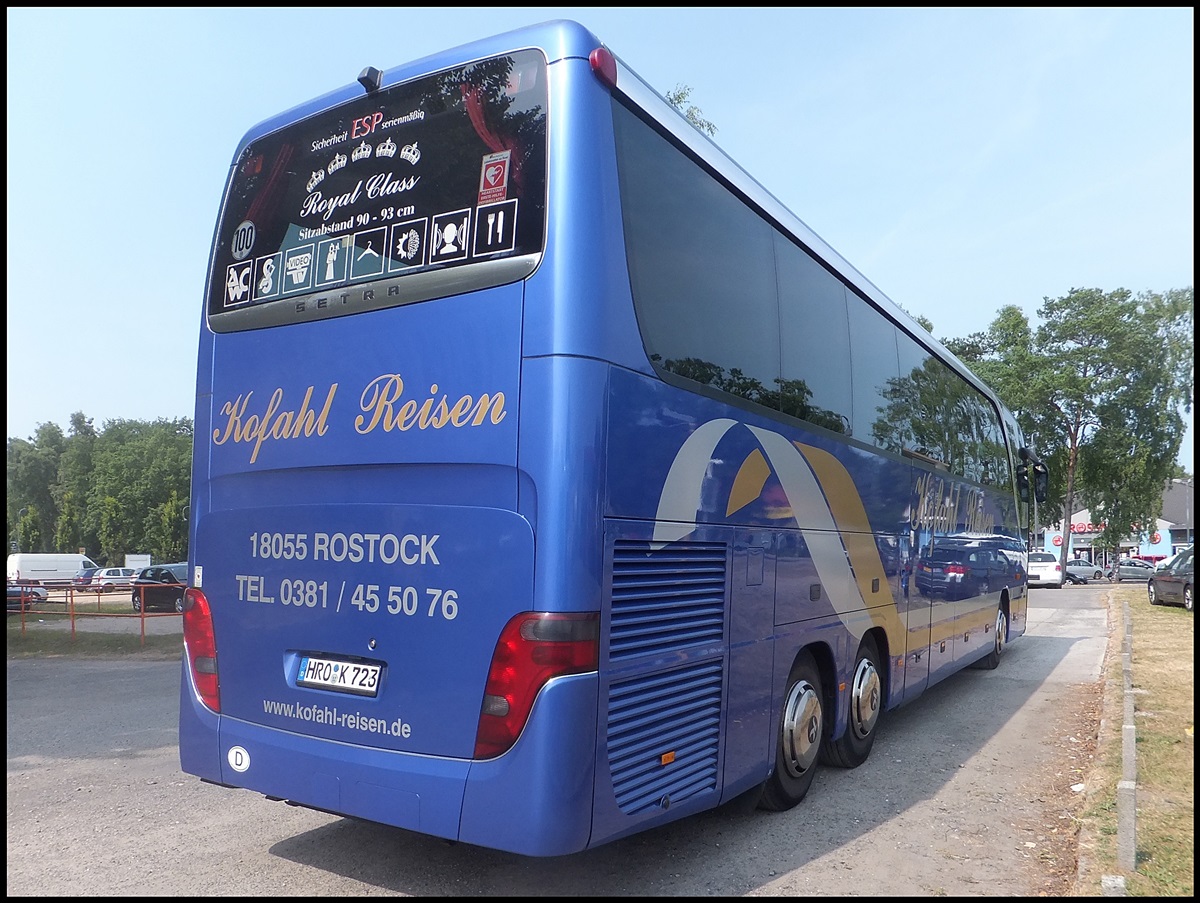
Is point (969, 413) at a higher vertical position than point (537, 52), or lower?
lower

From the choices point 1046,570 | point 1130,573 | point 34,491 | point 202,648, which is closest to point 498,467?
point 202,648

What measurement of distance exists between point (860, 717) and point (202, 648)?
4.57 m

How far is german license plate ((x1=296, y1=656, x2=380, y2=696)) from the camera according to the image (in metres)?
4.14

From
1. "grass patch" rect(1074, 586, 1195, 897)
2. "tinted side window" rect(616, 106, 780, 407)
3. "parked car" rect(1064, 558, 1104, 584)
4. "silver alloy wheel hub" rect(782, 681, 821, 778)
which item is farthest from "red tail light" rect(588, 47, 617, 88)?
"parked car" rect(1064, 558, 1104, 584)

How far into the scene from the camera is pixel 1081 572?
183 feet

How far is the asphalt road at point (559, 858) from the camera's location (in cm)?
446

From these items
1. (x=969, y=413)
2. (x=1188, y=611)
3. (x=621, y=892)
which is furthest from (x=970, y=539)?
(x=1188, y=611)

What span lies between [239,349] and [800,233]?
3662 millimetres

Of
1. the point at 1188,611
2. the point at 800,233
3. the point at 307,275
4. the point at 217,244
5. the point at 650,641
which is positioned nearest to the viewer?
the point at 650,641

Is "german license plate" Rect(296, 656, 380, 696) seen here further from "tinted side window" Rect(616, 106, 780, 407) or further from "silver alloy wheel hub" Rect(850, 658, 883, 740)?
"silver alloy wheel hub" Rect(850, 658, 883, 740)

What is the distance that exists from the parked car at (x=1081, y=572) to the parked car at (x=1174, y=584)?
2973cm

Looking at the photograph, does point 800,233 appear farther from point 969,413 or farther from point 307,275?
point 969,413

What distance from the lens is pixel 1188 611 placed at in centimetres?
2288

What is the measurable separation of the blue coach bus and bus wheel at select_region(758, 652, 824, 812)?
38 mm
